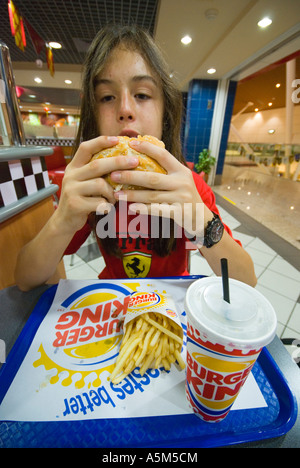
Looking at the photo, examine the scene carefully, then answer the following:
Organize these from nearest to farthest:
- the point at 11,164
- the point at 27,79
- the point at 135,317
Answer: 1. the point at 135,317
2. the point at 11,164
3. the point at 27,79

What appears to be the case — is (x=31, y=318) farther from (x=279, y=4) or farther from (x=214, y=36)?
(x=214, y=36)

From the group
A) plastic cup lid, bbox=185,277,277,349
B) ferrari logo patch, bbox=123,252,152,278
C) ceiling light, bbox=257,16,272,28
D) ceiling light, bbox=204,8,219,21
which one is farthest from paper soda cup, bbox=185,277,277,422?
ceiling light, bbox=257,16,272,28

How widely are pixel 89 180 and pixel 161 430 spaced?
677 millimetres

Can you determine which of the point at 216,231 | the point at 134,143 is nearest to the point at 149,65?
the point at 134,143

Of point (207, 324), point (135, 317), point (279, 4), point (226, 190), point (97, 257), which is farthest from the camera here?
point (226, 190)

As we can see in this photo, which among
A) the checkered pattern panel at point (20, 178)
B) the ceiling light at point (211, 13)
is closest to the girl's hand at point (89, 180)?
the checkered pattern panel at point (20, 178)

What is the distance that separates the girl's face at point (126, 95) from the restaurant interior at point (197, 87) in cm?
33

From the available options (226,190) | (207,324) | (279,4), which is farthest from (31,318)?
(226,190)

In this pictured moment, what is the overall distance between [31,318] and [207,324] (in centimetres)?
59

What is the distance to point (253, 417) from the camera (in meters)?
0.47

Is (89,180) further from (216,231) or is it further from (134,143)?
(216,231)

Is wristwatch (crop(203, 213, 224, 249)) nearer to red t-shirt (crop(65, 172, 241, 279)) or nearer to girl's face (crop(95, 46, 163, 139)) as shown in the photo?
red t-shirt (crop(65, 172, 241, 279))

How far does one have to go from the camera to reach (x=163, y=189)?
67 centimetres

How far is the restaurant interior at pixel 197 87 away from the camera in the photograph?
1245 mm
